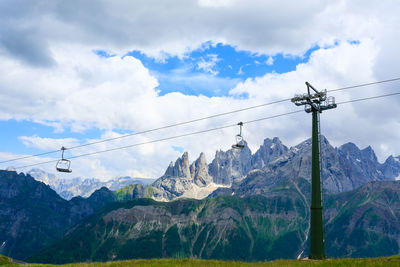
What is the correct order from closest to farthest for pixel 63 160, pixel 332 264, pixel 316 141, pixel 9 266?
pixel 332 264, pixel 316 141, pixel 9 266, pixel 63 160

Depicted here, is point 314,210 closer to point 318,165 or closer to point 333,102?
point 318,165

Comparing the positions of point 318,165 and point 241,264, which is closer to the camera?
point 241,264

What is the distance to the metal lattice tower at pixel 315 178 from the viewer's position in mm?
39594

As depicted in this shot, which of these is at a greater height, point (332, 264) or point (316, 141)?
point (316, 141)

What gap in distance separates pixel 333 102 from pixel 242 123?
12.5 meters

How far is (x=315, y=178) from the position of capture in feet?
135

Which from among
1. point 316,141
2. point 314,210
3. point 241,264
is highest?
point 316,141

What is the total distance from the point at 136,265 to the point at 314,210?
67.4ft

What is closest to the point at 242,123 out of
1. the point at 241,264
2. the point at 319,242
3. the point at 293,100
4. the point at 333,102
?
the point at 293,100

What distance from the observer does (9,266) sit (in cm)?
4503

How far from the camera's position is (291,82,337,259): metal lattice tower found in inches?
1559

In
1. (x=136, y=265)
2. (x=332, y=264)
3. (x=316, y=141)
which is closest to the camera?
(x=332, y=264)

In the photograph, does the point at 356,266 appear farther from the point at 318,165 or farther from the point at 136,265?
the point at 136,265

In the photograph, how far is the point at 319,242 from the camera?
3950cm
